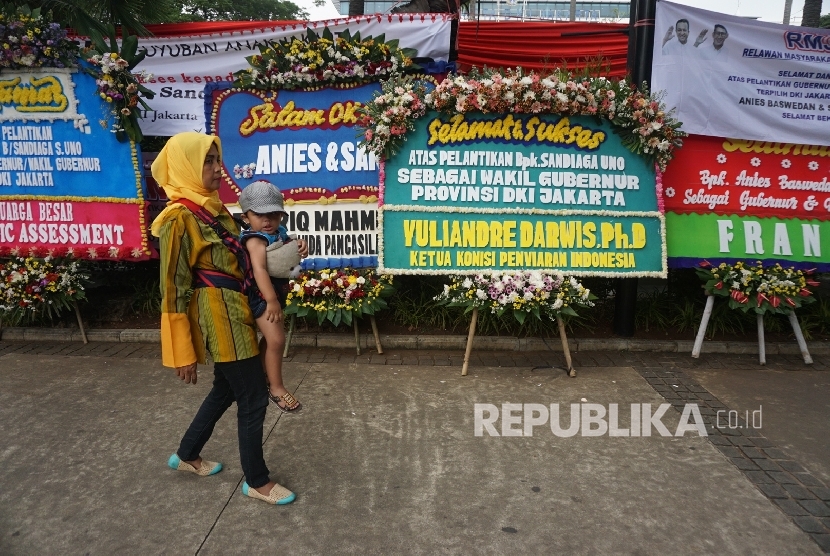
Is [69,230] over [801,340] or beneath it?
over

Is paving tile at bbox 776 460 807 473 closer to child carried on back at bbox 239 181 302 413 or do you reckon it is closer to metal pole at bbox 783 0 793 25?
child carried on back at bbox 239 181 302 413

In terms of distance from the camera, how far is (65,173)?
18.2 feet

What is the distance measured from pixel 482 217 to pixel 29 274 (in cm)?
421

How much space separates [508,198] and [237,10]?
2003 centimetres

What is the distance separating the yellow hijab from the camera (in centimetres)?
266

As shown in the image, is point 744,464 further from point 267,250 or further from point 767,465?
point 267,250

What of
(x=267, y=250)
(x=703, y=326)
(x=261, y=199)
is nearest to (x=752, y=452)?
(x=703, y=326)

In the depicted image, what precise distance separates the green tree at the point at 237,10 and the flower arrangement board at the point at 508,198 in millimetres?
12458

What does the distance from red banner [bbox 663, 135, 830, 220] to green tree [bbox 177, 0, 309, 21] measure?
13.4 metres

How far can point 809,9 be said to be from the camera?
1007 cm

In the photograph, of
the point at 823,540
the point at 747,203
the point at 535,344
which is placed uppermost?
the point at 747,203

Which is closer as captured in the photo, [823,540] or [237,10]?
[823,540]

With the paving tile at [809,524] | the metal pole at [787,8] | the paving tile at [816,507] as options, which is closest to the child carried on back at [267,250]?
the paving tile at [809,524]

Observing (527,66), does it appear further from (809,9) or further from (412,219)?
(809,9)
